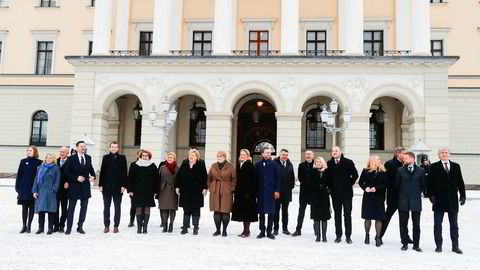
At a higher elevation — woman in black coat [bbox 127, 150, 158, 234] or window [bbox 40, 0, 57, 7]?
window [bbox 40, 0, 57, 7]

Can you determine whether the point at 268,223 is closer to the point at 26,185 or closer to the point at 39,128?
the point at 26,185

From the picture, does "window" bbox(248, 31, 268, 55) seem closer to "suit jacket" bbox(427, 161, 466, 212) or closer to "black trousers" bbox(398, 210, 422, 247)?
"suit jacket" bbox(427, 161, 466, 212)

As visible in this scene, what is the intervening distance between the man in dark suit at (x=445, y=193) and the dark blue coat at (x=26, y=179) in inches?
338

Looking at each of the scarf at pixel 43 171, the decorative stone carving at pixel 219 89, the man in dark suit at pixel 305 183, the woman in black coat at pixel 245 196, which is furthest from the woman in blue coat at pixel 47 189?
the decorative stone carving at pixel 219 89

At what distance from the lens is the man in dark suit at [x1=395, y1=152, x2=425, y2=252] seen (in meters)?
9.05

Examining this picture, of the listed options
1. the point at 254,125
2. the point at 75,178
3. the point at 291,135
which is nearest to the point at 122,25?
the point at 254,125

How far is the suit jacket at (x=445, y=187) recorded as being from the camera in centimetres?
897

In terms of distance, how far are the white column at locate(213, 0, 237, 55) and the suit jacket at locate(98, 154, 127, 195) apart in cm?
1654

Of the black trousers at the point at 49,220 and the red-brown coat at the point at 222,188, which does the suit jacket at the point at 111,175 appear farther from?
the red-brown coat at the point at 222,188

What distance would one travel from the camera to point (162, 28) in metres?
27.0

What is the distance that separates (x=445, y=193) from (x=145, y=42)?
24598 mm

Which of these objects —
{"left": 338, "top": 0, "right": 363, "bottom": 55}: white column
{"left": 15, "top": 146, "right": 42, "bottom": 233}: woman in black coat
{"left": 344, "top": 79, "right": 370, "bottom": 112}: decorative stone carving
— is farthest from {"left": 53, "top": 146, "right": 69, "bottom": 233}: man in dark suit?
{"left": 338, "top": 0, "right": 363, "bottom": 55}: white column

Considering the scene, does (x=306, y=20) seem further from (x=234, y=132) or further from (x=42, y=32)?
(x=42, y=32)

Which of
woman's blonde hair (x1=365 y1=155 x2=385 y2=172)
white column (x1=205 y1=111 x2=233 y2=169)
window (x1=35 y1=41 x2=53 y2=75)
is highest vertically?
window (x1=35 y1=41 x2=53 y2=75)
